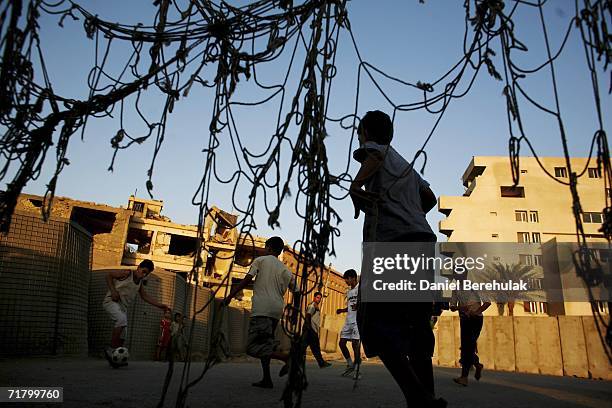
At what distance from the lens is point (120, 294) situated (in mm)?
7742

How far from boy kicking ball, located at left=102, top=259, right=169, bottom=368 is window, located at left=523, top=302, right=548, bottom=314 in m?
39.1

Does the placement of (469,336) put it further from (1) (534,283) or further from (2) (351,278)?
(1) (534,283)

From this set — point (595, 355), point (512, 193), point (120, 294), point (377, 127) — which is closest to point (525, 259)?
point (512, 193)

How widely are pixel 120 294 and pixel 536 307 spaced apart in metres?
40.1

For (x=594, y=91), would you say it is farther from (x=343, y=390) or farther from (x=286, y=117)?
(x=343, y=390)

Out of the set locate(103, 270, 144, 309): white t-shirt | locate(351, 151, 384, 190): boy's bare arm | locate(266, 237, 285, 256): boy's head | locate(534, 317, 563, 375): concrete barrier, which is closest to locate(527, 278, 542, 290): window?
locate(534, 317, 563, 375): concrete barrier

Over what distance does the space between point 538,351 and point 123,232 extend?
24.1m

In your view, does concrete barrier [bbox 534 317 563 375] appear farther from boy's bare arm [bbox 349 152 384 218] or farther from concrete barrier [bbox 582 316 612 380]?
boy's bare arm [bbox 349 152 384 218]

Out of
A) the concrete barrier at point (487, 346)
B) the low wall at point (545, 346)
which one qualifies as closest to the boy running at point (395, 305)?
the low wall at point (545, 346)

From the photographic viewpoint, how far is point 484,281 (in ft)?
123

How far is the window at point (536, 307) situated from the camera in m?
39.6

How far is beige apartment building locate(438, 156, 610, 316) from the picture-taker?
42.7m

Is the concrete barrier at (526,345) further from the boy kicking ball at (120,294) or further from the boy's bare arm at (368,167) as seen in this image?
the boy's bare arm at (368,167)

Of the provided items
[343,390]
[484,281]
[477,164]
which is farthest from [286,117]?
[477,164]
